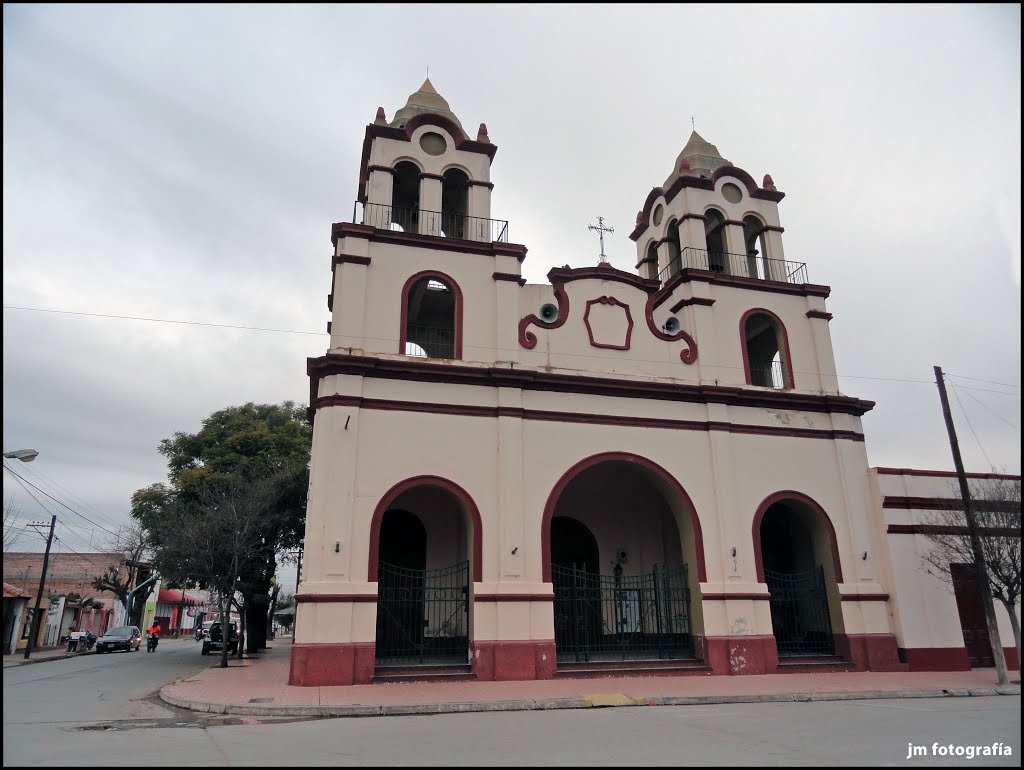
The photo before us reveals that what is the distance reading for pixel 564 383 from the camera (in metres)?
16.8

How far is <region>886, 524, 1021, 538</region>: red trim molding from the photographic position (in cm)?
1470

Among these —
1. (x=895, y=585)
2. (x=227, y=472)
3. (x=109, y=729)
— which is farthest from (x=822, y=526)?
(x=227, y=472)

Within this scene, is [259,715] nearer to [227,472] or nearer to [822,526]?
[822,526]

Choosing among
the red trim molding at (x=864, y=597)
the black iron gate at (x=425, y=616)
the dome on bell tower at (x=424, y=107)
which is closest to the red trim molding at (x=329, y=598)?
the black iron gate at (x=425, y=616)

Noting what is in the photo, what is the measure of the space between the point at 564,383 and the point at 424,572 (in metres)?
5.47

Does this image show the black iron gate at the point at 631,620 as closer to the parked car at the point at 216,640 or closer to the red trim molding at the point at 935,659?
the red trim molding at the point at 935,659

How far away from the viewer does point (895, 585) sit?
1684 centimetres

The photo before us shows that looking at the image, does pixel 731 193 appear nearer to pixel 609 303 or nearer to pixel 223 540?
pixel 609 303

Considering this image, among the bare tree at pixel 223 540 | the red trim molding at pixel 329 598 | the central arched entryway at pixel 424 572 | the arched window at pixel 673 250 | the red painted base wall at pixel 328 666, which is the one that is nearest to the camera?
the red painted base wall at pixel 328 666

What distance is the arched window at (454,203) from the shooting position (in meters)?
18.7

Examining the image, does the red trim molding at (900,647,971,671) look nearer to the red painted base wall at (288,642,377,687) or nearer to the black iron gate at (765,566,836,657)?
the black iron gate at (765,566,836,657)

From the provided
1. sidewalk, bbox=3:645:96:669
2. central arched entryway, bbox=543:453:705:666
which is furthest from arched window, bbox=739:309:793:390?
sidewalk, bbox=3:645:96:669

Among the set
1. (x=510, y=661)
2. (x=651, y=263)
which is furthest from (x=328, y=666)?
(x=651, y=263)

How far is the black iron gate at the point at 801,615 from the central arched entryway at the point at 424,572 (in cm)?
780
